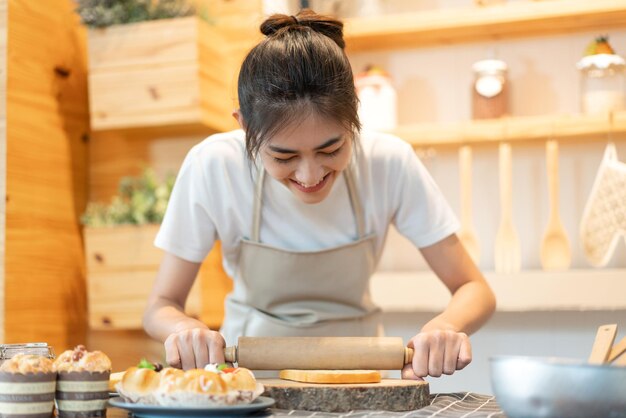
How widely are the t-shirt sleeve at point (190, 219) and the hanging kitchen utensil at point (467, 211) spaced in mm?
1055

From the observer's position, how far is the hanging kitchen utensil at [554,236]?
241 centimetres

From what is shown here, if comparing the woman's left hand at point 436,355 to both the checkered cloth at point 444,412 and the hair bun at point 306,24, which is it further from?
the hair bun at point 306,24

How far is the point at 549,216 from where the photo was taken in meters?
2.50

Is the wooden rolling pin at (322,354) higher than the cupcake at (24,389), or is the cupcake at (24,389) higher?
the wooden rolling pin at (322,354)

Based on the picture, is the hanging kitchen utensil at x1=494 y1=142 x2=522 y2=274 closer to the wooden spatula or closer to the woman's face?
the woman's face

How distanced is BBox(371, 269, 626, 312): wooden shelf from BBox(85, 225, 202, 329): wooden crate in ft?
2.35

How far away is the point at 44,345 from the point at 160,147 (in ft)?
5.46

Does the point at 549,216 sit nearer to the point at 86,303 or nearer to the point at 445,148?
the point at 445,148

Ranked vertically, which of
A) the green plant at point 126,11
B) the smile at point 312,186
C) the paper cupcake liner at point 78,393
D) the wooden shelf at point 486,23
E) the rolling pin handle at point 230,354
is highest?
the green plant at point 126,11

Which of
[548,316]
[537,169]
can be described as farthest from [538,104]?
[548,316]

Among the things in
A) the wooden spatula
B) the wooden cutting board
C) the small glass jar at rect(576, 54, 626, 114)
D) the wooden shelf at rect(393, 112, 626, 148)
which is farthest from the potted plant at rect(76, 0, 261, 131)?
the wooden spatula

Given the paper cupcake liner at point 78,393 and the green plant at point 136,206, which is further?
the green plant at point 136,206

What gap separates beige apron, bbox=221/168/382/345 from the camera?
5.39 ft

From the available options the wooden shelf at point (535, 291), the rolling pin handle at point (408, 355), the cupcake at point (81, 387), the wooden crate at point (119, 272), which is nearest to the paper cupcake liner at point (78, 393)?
the cupcake at point (81, 387)
